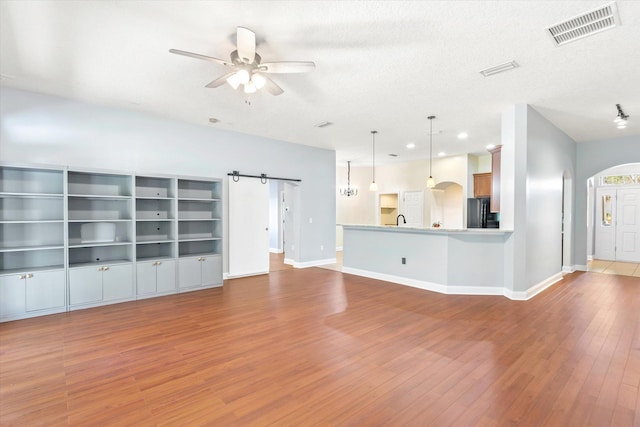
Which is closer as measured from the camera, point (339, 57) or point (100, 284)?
point (339, 57)

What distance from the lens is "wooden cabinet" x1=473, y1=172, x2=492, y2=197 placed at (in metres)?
8.56

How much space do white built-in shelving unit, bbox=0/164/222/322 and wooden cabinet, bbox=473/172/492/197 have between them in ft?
23.3

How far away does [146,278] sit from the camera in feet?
16.2

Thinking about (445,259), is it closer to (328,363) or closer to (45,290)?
(328,363)

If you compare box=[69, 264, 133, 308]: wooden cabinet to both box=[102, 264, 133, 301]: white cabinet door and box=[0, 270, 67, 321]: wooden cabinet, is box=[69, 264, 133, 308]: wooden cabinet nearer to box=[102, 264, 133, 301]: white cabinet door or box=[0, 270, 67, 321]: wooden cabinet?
box=[102, 264, 133, 301]: white cabinet door

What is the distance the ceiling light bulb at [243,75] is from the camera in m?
2.98

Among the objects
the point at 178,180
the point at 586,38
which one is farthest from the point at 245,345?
the point at 586,38

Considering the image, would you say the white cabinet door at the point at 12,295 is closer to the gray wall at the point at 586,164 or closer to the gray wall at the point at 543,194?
the gray wall at the point at 543,194

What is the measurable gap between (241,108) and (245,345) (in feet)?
11.9

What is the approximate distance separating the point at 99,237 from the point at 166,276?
3.91 feet

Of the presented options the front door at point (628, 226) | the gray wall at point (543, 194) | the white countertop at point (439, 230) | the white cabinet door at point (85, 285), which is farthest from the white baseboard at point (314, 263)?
the front door at point (628, 226)

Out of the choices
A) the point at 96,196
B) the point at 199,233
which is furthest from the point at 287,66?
the point at 199,233

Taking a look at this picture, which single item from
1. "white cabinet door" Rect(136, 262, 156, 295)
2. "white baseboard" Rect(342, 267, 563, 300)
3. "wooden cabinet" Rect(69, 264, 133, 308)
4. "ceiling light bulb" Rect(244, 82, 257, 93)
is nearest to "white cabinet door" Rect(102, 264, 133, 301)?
"wooden cabinet" Rect(69, 264, 133, 308)

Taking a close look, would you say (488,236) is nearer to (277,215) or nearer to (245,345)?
(245,345)
